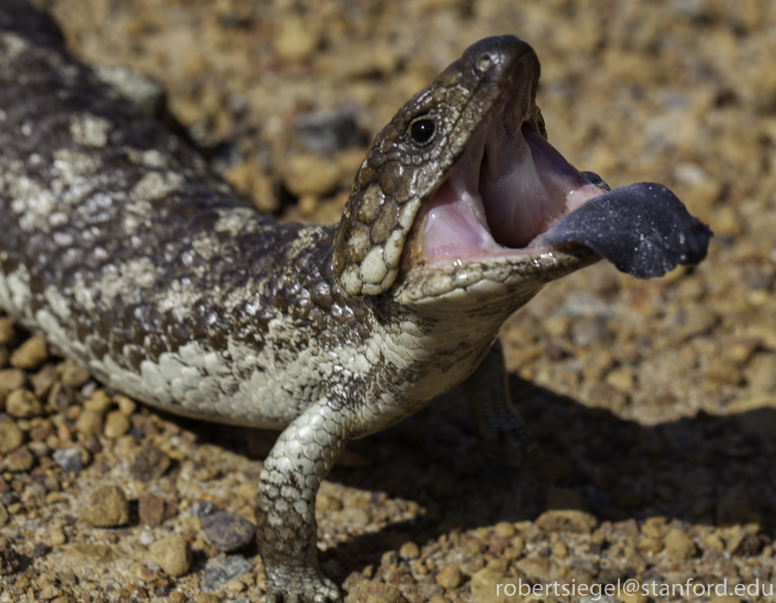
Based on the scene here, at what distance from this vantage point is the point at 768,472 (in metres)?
3.83

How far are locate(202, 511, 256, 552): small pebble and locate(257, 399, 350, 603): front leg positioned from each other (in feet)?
0.66

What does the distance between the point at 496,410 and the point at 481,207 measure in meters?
1.45

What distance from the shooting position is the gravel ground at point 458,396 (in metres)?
3.30

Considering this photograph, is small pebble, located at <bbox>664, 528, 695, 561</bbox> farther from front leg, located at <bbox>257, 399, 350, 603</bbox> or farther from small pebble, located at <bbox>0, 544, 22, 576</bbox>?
small pebble, located at <bbox>0, 544, 22, 576</bbox>

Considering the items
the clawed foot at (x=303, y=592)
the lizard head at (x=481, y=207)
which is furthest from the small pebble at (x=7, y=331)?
the lizard head at (x=481, y=207)

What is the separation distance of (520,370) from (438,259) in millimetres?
1981

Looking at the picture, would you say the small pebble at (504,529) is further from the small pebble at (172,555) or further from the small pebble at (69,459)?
the small pebble at (69,459)

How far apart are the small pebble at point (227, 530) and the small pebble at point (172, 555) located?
12cm

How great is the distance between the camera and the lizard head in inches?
94.2

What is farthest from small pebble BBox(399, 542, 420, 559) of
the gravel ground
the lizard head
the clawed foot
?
the lizard head

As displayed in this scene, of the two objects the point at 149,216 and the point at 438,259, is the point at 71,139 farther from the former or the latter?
the point at 438,259

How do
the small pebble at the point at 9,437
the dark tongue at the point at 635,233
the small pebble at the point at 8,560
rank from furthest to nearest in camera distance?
the small pebble at the point at 9,437, the small pebble at the point at 8,560, the dark tongue at the point at 635,233

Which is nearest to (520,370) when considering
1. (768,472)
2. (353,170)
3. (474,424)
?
(474,424)

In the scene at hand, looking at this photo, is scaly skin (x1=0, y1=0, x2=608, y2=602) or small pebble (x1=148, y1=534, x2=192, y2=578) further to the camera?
small pebble (x1=148, y1=534, x2=192, y2=578)
